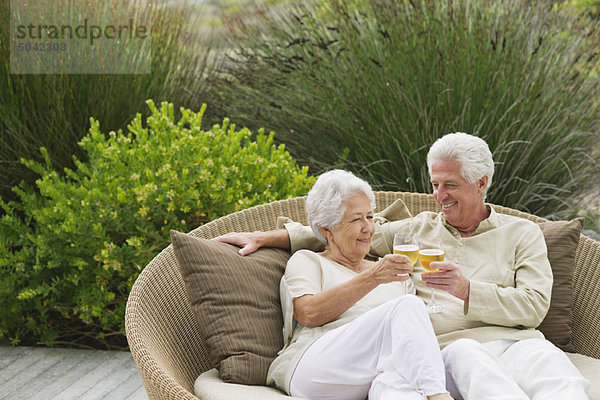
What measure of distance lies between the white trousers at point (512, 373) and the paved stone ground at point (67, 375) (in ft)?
5.22

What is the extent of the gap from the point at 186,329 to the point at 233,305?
24cm

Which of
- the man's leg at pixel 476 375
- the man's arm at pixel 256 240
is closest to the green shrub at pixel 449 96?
the man's arm at pixel 256 240

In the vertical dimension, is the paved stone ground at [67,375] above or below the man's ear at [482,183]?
below

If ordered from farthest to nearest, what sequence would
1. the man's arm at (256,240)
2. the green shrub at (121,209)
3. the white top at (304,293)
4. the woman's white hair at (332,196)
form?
the green shrub at (121,209) → the man's arm at (256,240) → the woman's white hair at (332,196) → the white top at (304,293)

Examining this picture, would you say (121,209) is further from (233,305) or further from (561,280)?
(561,280)

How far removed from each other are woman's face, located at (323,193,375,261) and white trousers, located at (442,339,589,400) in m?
0.48

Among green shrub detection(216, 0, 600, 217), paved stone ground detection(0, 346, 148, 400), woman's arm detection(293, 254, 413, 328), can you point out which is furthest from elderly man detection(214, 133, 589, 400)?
green shrub detection(216, 0, 600, 217)

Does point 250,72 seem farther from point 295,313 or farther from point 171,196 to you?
point 295,313

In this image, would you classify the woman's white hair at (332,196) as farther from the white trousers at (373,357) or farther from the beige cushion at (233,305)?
the white trousers at (373,357)

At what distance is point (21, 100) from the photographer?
157 inches

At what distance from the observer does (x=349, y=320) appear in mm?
2262

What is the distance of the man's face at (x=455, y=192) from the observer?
248cm

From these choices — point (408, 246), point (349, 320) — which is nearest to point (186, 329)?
point (349, 320)

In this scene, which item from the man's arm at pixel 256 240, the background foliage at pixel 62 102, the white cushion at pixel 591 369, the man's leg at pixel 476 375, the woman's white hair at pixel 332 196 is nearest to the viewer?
the man's leg at pixel 476 375
